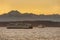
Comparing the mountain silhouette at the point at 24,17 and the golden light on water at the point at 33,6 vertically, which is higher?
the golden light on water at the point at 33,6

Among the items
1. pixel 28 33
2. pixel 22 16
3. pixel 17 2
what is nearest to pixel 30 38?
pixel 28 33

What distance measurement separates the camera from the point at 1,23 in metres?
1.78

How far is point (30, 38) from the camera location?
A: 1753 mm

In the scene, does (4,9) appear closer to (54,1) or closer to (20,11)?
(20,11)

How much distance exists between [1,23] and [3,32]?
0.08 m

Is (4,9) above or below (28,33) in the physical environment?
above

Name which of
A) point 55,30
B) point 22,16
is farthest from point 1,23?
point 55,30

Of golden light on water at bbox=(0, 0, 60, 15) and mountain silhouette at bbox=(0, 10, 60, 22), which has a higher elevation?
golden light on water at bbox=(0, 0, 60, 15)

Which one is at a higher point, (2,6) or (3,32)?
(2,6)

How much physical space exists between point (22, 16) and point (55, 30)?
0.31m

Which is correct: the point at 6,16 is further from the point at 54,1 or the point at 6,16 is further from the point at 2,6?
the point at 54,1

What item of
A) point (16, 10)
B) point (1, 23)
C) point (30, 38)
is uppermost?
point (16, 10)

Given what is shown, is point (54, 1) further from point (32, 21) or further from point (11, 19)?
point (11, 19)

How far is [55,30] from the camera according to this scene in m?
1.74
